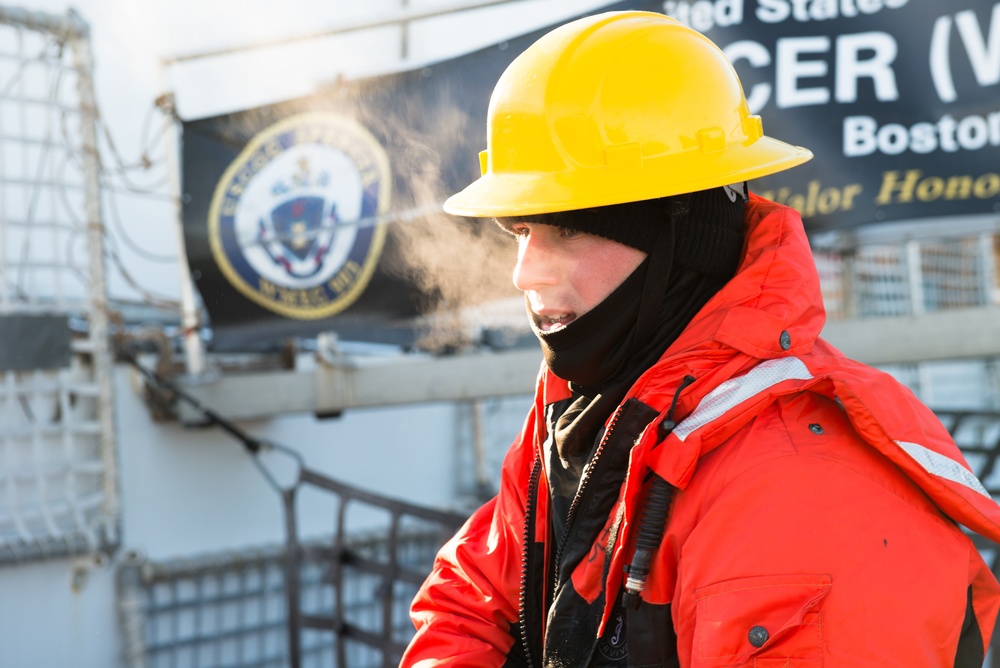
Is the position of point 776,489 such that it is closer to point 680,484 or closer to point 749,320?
point 680,484

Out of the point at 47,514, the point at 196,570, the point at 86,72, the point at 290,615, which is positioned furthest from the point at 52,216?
the point at 290,615

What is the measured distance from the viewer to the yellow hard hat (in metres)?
1.66

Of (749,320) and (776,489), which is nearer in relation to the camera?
(776,489)

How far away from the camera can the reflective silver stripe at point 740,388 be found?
1.44 m

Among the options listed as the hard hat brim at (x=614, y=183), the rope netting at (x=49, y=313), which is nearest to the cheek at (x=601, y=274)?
the hard hat brim at (x=614, y=183)

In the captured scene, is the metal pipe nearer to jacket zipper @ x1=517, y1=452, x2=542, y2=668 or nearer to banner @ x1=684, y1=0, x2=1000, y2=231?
banner @ x1=684, y1=0, x2=1000, y2=231

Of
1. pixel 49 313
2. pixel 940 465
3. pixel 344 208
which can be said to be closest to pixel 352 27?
pixel 344 208

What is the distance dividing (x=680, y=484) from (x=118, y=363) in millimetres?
3748

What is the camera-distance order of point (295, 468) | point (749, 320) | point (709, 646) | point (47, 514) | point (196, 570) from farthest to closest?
point (295, 468) < point (196, 570) < point (47, 514) < point (749, 320) < point (709, 646)

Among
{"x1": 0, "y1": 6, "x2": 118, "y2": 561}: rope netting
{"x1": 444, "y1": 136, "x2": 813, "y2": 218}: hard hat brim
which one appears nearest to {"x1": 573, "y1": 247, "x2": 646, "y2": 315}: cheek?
{"x1": 444, "y1": 136, "x2": 813, "y2": 218}: hard hat brim

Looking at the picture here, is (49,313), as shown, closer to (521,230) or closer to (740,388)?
(521,230)

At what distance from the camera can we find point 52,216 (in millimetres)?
4305

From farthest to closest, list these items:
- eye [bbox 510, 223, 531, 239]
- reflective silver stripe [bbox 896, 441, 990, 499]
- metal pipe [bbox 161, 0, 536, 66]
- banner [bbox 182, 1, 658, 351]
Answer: metal pipe [bbox 161, 0, 536, 66] → banner [bbox 182, 1, 658, 351] → eye [bbox 510, 223, 531, 239] → reflective silver stripe [bbox 896, 441, 990, 499]

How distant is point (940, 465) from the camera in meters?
1.41
